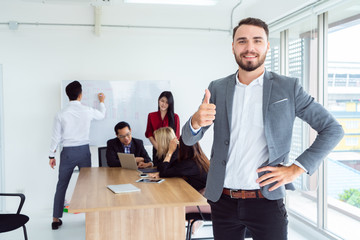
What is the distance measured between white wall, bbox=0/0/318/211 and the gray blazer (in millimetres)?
3525

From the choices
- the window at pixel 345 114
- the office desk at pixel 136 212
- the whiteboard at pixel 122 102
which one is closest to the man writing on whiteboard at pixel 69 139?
the whiteboard at pixel 122 102

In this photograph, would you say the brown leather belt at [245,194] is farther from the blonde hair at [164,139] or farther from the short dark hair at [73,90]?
the short dark hair at [73,90]

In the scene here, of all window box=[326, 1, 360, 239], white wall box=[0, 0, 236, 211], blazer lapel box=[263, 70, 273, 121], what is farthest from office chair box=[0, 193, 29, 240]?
window box=[326, 1, 360, 239]

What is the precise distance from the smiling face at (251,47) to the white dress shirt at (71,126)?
10.4ft

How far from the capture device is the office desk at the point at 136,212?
2.38 m

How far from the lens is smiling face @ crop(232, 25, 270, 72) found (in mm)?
1500

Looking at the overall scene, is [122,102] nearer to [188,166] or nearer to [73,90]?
[73,90]

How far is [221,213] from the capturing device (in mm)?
1606

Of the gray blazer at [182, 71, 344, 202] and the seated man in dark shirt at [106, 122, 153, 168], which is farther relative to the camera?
the seated man in dark shirt at [106, 122, 153, 168]

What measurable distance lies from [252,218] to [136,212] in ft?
4.02

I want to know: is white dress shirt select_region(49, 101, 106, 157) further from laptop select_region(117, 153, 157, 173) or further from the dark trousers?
the dark trousers

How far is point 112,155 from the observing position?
4.09m

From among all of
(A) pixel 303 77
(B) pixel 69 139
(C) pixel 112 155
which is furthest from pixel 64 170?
(A) pixel 303 77

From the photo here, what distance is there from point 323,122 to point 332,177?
8.47 feet
